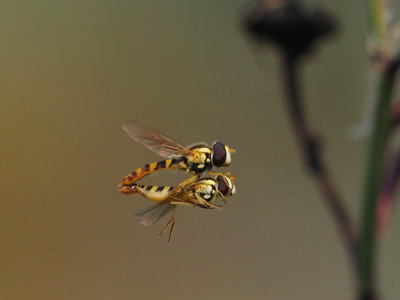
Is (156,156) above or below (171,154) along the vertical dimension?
below

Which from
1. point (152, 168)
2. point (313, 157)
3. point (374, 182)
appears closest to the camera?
point (374, 182)

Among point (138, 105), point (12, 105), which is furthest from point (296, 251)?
point (12, 105)

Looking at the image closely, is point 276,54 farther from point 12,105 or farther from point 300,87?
point 12,105

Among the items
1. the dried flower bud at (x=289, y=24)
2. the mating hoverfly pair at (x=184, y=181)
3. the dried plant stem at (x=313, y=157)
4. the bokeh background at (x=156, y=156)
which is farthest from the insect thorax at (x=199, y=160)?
the bokeh background at (x=156, y=156)

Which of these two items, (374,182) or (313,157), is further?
(313,157)

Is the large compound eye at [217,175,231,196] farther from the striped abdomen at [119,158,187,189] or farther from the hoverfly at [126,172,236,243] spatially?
the striped abdomen at [119,158,187,189]

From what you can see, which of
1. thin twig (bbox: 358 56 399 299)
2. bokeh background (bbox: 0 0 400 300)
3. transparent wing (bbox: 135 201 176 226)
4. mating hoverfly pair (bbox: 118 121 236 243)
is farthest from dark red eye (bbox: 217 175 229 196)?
bokeh background (bbox: 0 0 400 300)

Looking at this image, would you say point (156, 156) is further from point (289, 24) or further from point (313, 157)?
point (313, 157)

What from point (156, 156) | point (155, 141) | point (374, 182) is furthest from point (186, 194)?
point (156, 156)
